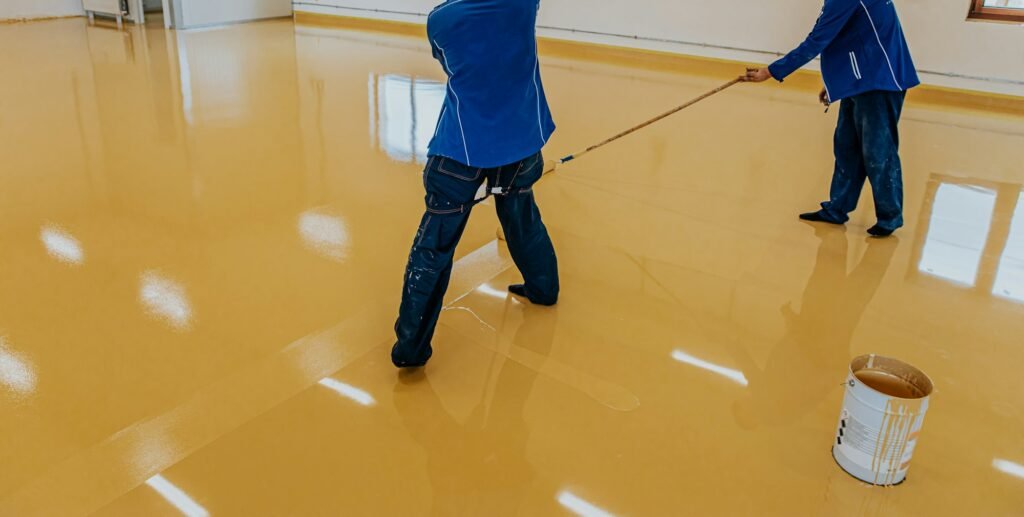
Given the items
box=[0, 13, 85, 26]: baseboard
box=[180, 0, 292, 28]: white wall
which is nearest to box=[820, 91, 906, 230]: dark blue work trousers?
box=[180, 0, 292, 28]: white wall

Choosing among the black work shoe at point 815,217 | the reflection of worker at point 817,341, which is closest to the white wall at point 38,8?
the black work shoe at point 815,217

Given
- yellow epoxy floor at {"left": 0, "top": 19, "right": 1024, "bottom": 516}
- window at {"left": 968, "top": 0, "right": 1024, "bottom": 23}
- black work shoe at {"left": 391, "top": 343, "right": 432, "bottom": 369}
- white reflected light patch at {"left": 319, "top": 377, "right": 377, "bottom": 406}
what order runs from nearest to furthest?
yellow epoxy floor at {"left": 0, "top": 19, "right": 1024, "bottom": 516} → white reflected light patch at {"left": 319, "top": 377, "right": 377, "bottom": 406} → black work shoe at {"left": 391, "top": 343, "right": 432, "bottom": 369} → window at {"left": 968, "top": 0, "right": 1024, "bottom": 23}

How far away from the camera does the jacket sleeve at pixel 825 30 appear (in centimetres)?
304

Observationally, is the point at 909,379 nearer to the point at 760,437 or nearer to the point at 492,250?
the point at 760,437

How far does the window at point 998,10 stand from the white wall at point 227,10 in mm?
8074

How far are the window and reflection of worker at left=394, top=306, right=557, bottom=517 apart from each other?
5.76 metres

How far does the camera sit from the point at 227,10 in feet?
31.1

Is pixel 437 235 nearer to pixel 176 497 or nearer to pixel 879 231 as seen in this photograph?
pixel 176 497

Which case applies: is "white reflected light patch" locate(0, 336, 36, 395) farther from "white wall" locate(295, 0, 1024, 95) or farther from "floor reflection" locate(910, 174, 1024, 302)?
"white wall" locate(295, 0, 1024, 95)

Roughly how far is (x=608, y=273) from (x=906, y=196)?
6.61ft

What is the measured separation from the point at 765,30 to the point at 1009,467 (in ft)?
18.7

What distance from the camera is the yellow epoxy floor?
1.88m

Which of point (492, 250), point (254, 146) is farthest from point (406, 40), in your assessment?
point (492, 250)

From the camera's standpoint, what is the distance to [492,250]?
324cm
